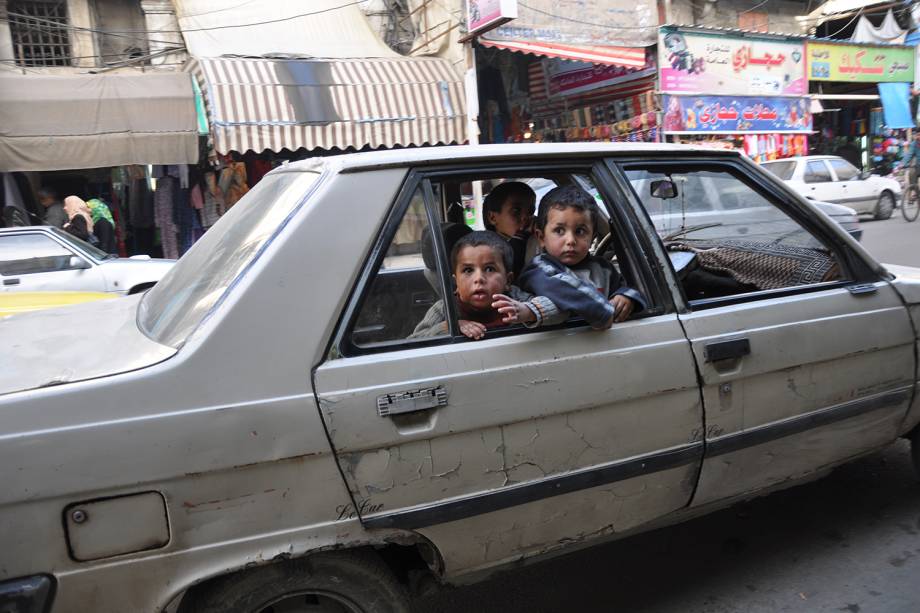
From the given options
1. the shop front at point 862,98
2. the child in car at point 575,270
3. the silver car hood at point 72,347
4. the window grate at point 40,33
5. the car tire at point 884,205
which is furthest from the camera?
the shop front at point 862,98

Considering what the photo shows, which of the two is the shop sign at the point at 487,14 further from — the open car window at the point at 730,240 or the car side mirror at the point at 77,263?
the open car window at the point at 730,240

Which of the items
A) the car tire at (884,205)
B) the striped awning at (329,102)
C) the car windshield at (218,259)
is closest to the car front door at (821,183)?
the car tire at (884,205)

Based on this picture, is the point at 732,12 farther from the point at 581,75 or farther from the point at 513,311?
the point at 513,311

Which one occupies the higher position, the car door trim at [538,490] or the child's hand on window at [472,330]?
the child's hand on window at [472,330]

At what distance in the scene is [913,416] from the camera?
285 centimetres

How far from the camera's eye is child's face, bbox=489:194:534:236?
2920mm

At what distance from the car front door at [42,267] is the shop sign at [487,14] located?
6.54 meters

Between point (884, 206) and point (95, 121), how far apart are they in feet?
49.7

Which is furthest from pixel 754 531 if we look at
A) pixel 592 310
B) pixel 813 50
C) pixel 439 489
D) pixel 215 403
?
pixel 813 50

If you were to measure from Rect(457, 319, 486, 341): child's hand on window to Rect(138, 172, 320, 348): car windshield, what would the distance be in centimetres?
59

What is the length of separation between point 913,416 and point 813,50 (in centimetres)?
1653

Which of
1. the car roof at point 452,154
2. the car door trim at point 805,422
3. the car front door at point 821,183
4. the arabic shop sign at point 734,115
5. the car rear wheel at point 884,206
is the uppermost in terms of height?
the arabic shop sign at point 734,115

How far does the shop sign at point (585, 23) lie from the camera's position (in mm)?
11750

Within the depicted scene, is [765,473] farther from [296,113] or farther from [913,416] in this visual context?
[296,113]
